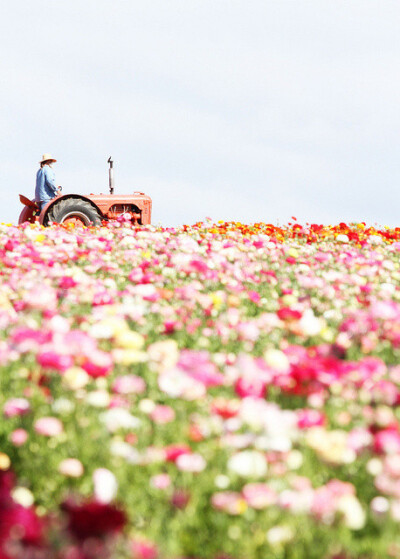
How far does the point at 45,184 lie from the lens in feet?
46.8

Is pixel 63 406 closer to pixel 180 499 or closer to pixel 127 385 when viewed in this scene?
pixel 127 385

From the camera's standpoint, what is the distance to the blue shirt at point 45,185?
14133 millimetres

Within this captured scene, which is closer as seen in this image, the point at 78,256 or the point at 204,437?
the point at 204,437

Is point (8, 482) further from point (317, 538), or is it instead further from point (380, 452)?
point (380, 452)

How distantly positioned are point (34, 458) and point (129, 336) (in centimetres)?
75

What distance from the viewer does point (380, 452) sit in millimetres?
2715

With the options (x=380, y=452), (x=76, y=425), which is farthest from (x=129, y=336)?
(x=380, y=452)

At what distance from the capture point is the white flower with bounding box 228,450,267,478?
2.48 metres

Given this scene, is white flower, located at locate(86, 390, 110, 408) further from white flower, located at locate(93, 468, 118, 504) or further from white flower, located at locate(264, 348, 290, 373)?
white flower, located at locate(264, 348, 290, 373)

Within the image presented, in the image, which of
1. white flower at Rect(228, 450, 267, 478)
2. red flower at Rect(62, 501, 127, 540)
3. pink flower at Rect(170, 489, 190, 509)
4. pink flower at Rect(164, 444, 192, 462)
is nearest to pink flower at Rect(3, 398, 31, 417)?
pink flower at Rect(164, 444, 192, 462)

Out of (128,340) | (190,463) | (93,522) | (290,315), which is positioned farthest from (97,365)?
(290,315)

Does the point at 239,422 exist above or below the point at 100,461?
above

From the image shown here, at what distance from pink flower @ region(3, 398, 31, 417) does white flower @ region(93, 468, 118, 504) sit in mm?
736

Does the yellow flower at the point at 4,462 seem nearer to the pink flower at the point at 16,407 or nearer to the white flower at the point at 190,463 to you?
the pink flower at the point at 16,407
